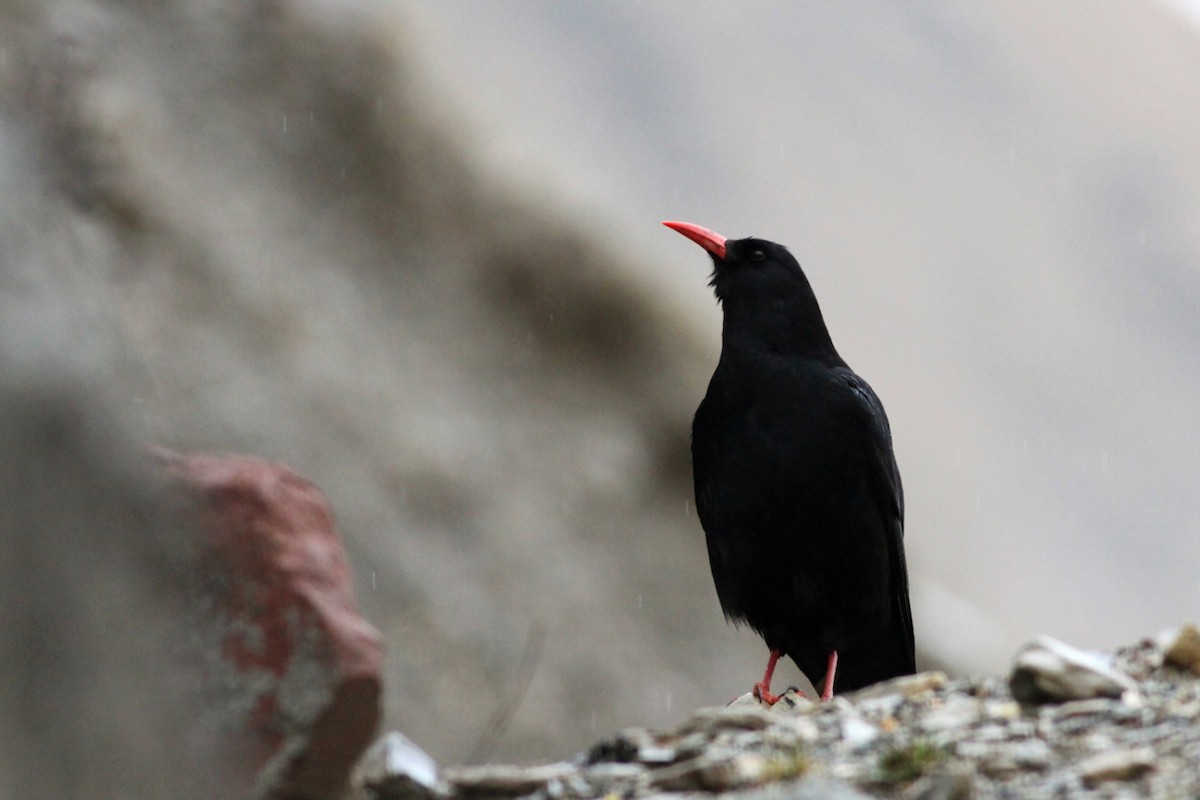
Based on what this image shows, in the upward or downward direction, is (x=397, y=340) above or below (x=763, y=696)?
above

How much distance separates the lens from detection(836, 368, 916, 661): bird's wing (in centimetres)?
559

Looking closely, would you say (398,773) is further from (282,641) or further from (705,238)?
(705,238)

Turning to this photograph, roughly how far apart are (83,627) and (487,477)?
298 inches

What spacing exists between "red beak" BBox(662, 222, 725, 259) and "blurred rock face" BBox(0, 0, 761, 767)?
4.52 metres

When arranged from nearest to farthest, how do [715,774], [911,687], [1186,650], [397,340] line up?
[715,774], [1186,650], [911,687], [397,340]

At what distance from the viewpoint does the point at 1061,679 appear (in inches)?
140

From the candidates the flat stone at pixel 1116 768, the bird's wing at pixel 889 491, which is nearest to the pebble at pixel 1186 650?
the flat stone at pixel 1116 768

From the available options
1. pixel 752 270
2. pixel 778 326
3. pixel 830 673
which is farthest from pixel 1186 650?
pixel 752 270

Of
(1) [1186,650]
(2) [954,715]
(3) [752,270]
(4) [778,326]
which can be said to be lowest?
(2) [954,715]

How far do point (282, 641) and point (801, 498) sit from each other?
2434mm

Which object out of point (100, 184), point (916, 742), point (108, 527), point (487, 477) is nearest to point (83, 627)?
point (108, 527)

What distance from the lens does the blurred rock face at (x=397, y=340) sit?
10945mm

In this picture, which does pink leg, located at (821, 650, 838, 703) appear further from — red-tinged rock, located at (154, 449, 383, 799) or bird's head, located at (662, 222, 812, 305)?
red-tinged rock, located at (154, 449, 383, 799)

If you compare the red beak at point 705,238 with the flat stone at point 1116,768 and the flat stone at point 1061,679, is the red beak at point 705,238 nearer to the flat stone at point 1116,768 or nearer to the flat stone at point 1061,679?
the flat stone at point 1061,679
